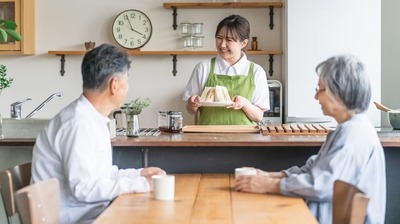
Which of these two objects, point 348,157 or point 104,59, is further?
point 104,59

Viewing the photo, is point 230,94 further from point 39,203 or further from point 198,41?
point 39,203

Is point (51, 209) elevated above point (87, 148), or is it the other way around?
point (87, 148)

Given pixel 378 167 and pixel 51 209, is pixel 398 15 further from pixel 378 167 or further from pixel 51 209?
pixel 51 209

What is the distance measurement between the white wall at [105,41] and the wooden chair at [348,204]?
3499 millimetres

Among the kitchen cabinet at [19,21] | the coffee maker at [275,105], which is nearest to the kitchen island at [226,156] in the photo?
the coffee maker at [275,105]

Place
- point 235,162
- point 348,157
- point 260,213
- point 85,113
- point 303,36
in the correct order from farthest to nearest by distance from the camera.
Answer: point 303,36 → point 235,162 → point 85,113 → point 348,157 → point 260,213

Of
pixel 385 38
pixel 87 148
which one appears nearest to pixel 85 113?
pixel 87 148

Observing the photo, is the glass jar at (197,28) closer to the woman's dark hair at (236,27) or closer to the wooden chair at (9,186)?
the woman's dark hair at (236,27)

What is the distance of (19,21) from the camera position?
5.28m

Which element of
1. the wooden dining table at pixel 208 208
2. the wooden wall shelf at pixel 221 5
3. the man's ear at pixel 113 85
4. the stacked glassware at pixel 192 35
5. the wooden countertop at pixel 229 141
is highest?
the wooden wall shelf at pixel 221 5

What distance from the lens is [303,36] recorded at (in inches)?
191

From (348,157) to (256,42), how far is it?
10.8 ft

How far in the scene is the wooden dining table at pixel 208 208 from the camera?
1.72m

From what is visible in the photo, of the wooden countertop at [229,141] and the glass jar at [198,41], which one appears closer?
the wooden countertop at [229,141]
